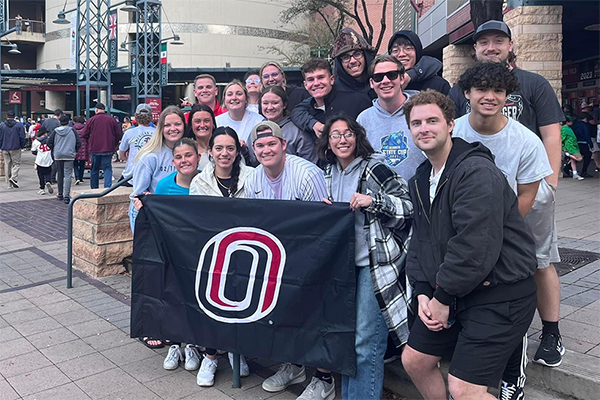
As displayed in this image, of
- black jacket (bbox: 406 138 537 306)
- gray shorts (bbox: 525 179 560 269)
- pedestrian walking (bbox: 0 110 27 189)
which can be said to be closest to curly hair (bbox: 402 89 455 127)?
black jacket (bbox: 406 138 537 306)

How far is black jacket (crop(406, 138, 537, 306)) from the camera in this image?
8.54 ft

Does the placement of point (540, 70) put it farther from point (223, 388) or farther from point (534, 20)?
point (223, 388)

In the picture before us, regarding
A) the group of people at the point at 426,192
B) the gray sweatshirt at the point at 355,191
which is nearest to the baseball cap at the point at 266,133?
the group of people at the point at 426,192

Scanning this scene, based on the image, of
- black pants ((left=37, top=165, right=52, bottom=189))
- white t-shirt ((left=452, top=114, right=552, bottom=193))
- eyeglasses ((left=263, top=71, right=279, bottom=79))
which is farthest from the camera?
black pants ((left=37, top=165, right=52, bottom=189))

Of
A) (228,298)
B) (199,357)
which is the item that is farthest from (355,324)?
(199,357)

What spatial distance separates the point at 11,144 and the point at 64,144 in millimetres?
3742

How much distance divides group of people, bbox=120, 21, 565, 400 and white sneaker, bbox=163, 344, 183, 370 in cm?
1

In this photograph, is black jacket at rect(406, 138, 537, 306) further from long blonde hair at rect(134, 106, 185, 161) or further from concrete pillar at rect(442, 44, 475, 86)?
concrete pillar at rect(442, 44, 475, 86)

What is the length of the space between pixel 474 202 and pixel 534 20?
41.5ft

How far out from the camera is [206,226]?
401cm

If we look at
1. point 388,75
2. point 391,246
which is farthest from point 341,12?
point 391,246

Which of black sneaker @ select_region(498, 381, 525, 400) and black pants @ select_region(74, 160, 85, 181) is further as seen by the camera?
black pants @ select_region(74, 160, 85, 181)

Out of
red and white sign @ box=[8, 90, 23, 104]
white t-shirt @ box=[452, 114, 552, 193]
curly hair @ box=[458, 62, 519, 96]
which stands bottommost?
white t-shirt @ box=[452, 114, 552, 193]

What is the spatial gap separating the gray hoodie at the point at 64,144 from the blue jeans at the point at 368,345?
11.2 meters
